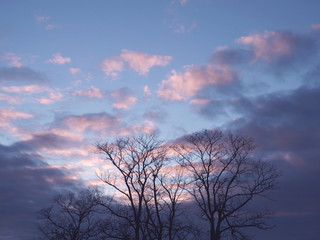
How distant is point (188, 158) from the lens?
34250mm

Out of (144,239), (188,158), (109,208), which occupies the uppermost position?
(188,158)

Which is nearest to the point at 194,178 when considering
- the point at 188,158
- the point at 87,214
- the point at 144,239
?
the point at 188,158

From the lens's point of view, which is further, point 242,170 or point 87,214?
point 87,214

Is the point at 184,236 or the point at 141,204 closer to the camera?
the point at 141,204

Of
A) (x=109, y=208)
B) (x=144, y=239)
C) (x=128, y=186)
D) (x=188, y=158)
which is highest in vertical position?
(x=188, y=158)

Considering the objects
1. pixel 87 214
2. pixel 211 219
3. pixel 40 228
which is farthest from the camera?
pixel 40 228

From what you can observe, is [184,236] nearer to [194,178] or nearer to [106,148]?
[194,178]

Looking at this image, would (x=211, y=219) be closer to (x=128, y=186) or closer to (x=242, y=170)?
(x=242, y=170)

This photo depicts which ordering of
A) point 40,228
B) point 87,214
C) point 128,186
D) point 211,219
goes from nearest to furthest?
point 211,219, point 128,186, point 87,214, point 40,228

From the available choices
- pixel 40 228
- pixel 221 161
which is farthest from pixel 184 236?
pixel 40 228

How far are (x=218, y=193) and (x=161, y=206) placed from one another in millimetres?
5720

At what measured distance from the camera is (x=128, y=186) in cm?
3294

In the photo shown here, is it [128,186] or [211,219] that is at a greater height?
[128,186]

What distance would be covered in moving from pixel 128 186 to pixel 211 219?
8474 millimetres
